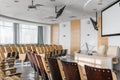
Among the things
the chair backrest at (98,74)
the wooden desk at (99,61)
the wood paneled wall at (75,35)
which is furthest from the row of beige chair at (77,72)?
the wood paneled wall at (75,35)

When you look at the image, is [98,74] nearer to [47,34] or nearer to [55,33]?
[55,33]

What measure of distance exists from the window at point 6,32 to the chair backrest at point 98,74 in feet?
47.1

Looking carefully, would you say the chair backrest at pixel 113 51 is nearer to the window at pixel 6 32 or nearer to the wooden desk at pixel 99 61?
the wooden desk at pixel 99 61

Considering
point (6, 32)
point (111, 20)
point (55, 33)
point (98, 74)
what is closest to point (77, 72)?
point (98, 74)

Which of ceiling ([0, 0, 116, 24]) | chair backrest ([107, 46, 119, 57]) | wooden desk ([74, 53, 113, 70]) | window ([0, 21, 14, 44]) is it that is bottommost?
wooden desk ([74, 53, 113, 70])

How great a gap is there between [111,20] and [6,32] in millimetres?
10862

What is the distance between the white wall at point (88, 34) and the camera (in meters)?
15.1

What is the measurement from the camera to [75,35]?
17.2 metres

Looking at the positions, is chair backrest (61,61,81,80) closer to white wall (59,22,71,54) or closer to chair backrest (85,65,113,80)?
chair backrest (85,65,113,80)

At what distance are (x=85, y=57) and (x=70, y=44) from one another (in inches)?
414

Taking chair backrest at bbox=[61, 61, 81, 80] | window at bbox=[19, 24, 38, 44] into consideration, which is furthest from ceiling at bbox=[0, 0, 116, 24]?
chair backrest at bbox=[61, 61, 81, 80]

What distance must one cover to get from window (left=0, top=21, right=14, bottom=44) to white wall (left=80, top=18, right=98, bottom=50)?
6.73 metres

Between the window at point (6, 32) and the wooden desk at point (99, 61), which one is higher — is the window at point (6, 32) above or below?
above

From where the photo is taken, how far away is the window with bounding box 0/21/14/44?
16203mm
